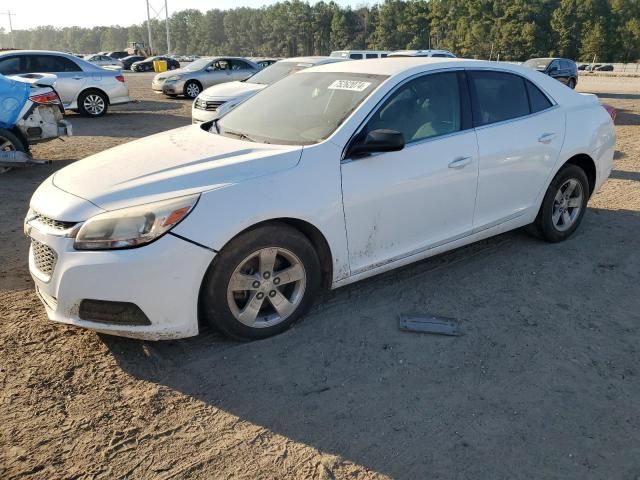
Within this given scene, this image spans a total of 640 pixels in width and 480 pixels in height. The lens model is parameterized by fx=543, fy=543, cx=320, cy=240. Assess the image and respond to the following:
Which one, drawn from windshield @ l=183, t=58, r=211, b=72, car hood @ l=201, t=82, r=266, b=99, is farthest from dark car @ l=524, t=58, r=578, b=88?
car hood @ l=201, t=82, r=266, b=99

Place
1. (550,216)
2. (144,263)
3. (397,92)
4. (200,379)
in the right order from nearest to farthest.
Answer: (144,263) < (200,379) < (397,92) < (550,216)

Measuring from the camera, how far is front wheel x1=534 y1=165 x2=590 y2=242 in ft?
15.8

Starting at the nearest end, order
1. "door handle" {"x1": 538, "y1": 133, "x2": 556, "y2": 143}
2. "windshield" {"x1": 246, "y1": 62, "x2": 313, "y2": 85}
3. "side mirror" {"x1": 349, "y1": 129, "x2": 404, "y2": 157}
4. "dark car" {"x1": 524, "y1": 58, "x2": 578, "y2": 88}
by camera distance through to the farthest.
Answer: "side mirror" {"x1": 349, "y1": 129, "x2": 404, "y2": 157}
"door handle" {"x1": 538, "y1": 133, "x2": 556, "y2": 143}
"windshield" {"x1": 246, "y1": 62, "x2": 313, "y2": 85}
"dark car" {"x1": 524, "y1": 58, "x2": 578, "y2": 88}

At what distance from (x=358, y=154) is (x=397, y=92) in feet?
2.10

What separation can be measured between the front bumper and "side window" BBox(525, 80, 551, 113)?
3171mm

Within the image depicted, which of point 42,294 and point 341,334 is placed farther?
point 341,334

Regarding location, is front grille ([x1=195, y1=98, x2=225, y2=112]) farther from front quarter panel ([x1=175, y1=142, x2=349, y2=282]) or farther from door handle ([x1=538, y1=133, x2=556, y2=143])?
front quarter panel ([x1=175, y1=142, x2=349, y2=282])

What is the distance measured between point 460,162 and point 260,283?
1730mm

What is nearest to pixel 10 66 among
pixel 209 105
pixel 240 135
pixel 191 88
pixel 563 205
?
pixel 209 105

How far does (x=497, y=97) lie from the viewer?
436 cm

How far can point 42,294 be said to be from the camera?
10.4 feet

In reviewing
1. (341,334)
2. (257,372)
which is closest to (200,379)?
(257,372)

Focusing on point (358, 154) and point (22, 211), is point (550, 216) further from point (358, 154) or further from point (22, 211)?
point (22, 211)

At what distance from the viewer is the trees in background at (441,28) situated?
85.1m
